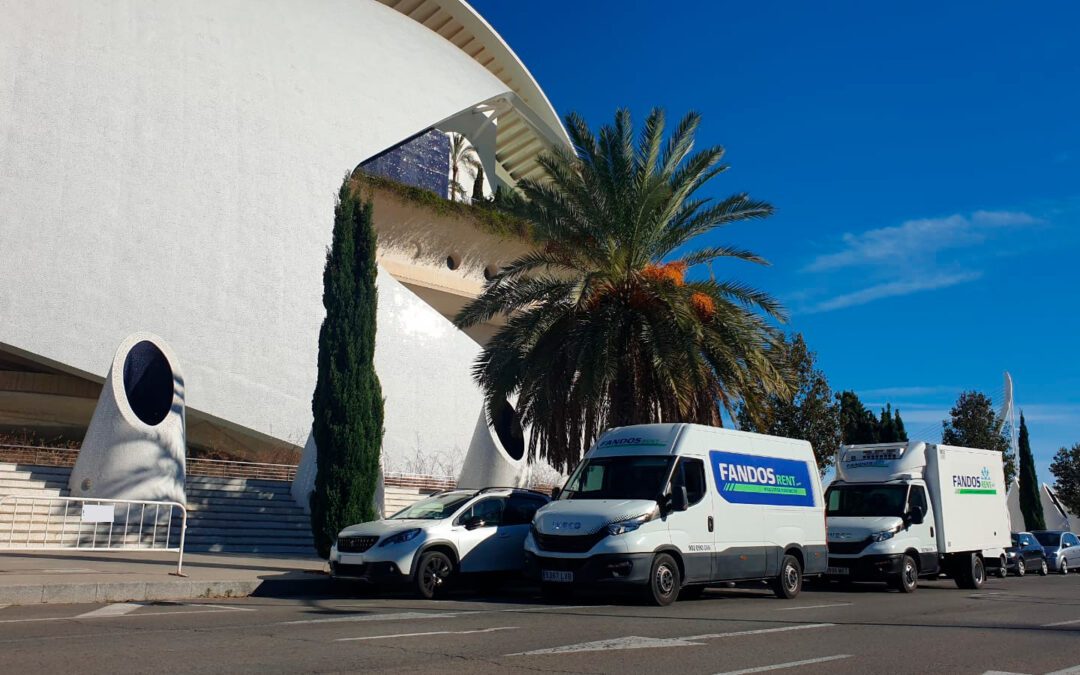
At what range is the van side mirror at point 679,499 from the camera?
1030 cm

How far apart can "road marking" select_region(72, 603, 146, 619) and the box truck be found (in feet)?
33.3

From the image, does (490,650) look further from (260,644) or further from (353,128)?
(353,128)

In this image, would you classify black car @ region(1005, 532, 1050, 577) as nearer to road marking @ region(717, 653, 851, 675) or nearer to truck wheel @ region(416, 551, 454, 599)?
truck wheel @ region(416, 551, 454, 599)

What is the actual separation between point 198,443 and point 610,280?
49.0 ft

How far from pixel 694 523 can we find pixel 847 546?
181 inches

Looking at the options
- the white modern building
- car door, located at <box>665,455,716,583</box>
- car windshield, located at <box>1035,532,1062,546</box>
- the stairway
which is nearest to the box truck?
car door, located at <box>665,455,716,583</box>

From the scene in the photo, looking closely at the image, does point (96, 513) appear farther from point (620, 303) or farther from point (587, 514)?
point (620, 303)

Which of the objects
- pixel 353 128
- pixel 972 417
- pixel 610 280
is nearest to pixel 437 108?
pixel 353 128

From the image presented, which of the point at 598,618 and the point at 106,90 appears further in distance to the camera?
the point at 106,90

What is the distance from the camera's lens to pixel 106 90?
23.0 meters

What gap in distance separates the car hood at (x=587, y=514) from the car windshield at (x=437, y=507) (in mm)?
1553

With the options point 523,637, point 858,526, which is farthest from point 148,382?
point 858,526

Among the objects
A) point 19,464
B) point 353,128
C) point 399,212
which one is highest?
point 353,128

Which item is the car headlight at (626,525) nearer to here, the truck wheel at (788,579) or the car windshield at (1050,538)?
the truck wheel at (788,579)
